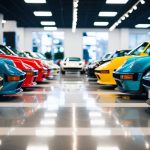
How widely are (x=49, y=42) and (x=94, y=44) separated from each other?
458 centimetres

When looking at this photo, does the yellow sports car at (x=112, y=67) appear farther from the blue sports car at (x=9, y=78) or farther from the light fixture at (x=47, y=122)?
the light fixture at (x=47, y=122)

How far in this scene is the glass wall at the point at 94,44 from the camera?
34.4 meters

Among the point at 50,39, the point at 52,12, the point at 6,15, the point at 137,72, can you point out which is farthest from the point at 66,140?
the point at 50,39

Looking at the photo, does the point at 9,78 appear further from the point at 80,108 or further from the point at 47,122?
the point at 47,122

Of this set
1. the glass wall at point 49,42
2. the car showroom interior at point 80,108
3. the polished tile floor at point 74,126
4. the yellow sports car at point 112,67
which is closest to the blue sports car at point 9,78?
the car showroom interior at point 80,108

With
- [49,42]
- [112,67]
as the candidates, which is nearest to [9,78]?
[112,67]

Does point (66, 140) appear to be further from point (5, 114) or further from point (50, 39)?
point (50, 39)

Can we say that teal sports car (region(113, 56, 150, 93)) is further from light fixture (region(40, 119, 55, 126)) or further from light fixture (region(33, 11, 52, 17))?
light fixture (region(33, 11, 52, 17))

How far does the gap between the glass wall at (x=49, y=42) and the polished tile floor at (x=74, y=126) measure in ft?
89.6

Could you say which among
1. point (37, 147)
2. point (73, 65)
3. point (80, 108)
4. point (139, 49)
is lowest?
point (73, 65)

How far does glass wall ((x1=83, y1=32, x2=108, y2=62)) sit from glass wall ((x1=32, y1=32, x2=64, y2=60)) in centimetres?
240

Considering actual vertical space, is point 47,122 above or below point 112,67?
below

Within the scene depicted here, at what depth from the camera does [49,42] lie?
1387 inches

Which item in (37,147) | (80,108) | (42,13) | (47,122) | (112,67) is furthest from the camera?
(42,13)
